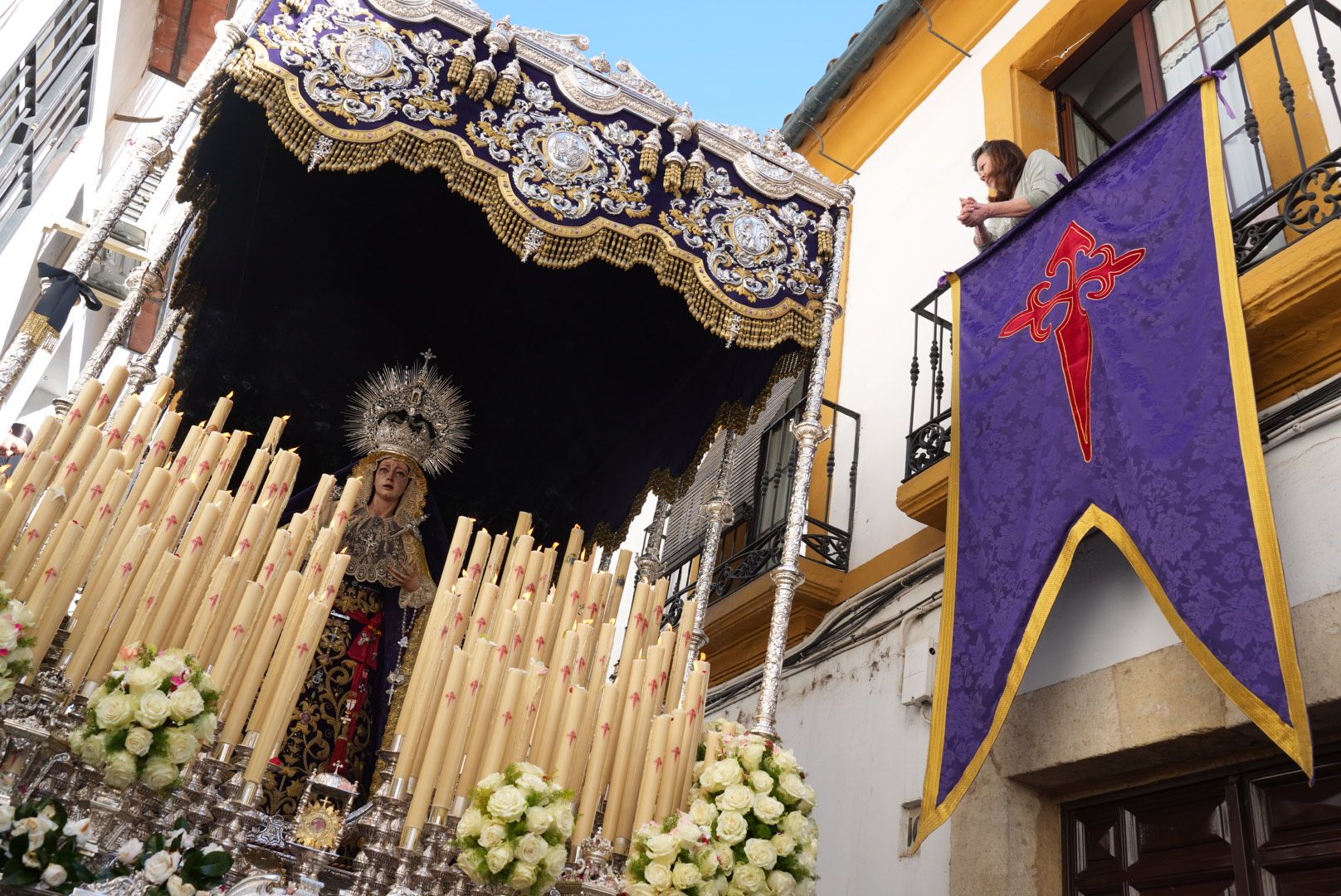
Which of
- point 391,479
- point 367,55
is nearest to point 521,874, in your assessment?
point 391,479

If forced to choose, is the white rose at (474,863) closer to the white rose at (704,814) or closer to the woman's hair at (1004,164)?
the white rose at (704,814)

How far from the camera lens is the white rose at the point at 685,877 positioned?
280 cm

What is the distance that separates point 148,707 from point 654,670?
1514mm

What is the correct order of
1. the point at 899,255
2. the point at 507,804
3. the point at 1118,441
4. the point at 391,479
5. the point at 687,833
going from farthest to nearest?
1. the point at 899,255
2. the point at 391,479
3. the point at 1118,441
4. the point at 687,833
5. the point at 507,804

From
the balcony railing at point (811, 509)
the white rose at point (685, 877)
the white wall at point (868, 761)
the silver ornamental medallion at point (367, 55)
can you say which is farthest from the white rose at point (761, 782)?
the silver ornamental medallion at point (367, 55)

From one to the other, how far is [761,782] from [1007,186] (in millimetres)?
3148

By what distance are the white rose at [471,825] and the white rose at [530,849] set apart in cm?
12

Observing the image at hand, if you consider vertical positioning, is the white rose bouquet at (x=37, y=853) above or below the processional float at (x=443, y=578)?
below

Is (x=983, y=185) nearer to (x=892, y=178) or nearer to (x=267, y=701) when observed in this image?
(x=892, y=178)

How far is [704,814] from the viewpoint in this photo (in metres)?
2.99

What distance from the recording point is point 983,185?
5715 mm

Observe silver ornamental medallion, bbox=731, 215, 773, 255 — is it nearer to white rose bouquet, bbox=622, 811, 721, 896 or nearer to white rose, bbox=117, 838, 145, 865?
white rose bouquet, bbox=622, 811, 721, 896

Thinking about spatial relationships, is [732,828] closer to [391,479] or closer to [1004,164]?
[391,479]

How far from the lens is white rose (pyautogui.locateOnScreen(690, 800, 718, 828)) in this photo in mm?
2984
